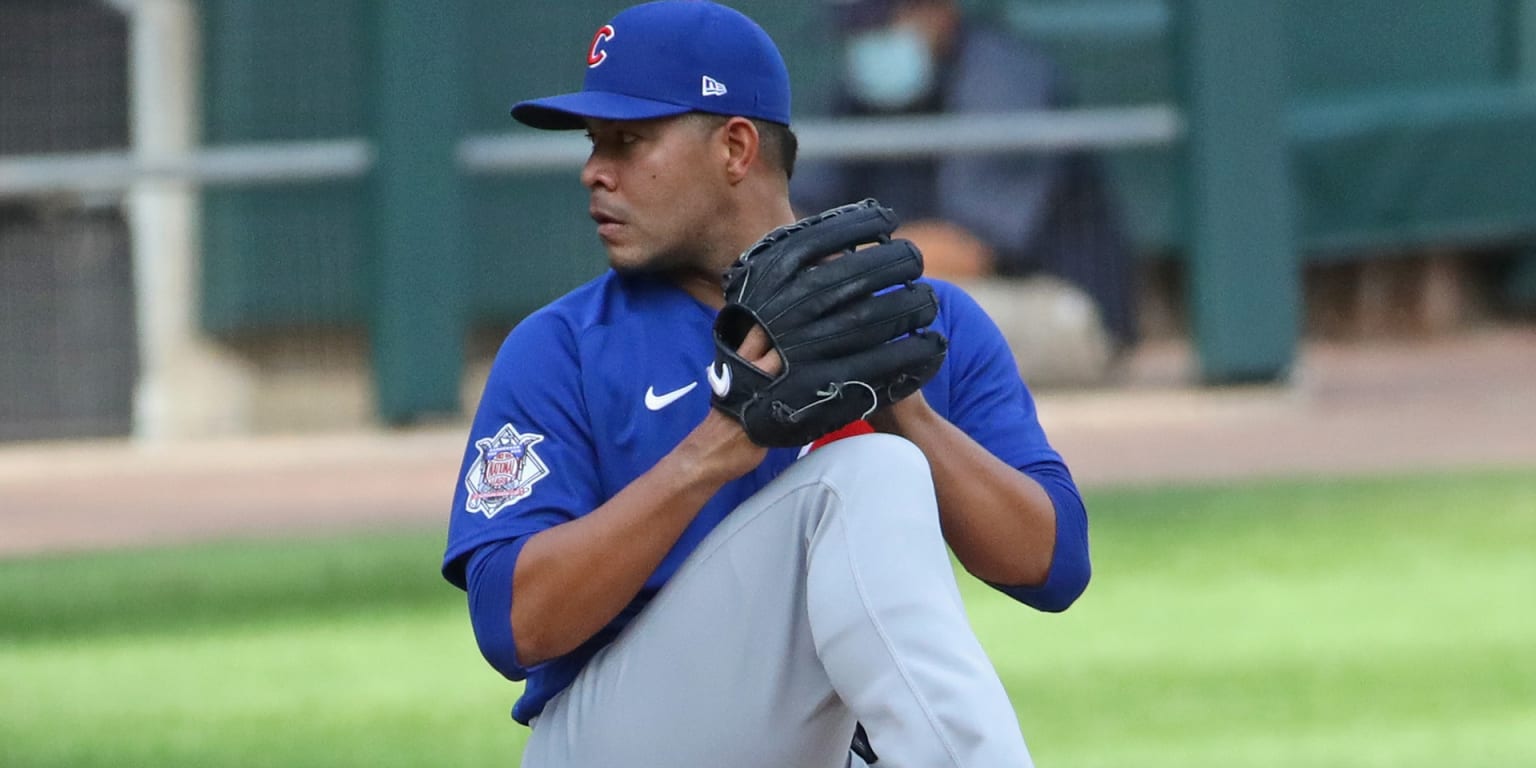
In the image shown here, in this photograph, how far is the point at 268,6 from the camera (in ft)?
31.7

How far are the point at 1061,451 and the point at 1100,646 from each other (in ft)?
10.5

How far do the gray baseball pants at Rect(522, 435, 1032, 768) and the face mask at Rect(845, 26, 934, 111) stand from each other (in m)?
7.18

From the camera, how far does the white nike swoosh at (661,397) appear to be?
276 cm

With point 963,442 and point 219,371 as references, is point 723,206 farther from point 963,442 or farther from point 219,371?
point 219,371

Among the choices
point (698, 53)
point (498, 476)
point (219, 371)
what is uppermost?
point (698, 53)

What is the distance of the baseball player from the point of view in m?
2.54

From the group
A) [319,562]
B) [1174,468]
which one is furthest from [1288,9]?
[319,562]

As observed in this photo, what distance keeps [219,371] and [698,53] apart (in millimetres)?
7153

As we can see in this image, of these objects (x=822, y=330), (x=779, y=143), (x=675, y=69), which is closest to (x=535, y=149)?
(x=779, y=143)

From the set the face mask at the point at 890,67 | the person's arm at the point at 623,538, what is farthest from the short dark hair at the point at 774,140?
the face mask at the point at 890,67

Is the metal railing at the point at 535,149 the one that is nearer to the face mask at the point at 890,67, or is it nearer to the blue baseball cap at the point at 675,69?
the face mask at the point at 890,67

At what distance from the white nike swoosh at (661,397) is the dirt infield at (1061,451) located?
4.81 metres

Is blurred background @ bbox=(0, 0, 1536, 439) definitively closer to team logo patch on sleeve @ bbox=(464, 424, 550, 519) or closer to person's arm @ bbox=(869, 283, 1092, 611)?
person's arm @ bbox=(869, 283, 1092, 611)

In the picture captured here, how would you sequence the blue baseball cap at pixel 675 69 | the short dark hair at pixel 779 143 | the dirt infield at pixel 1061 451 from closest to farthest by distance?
1. the blue baseball cap at pixel 675 69
2. the short dark hair at pixel 779 143
3. the dirt infield at pixel 1061 451
